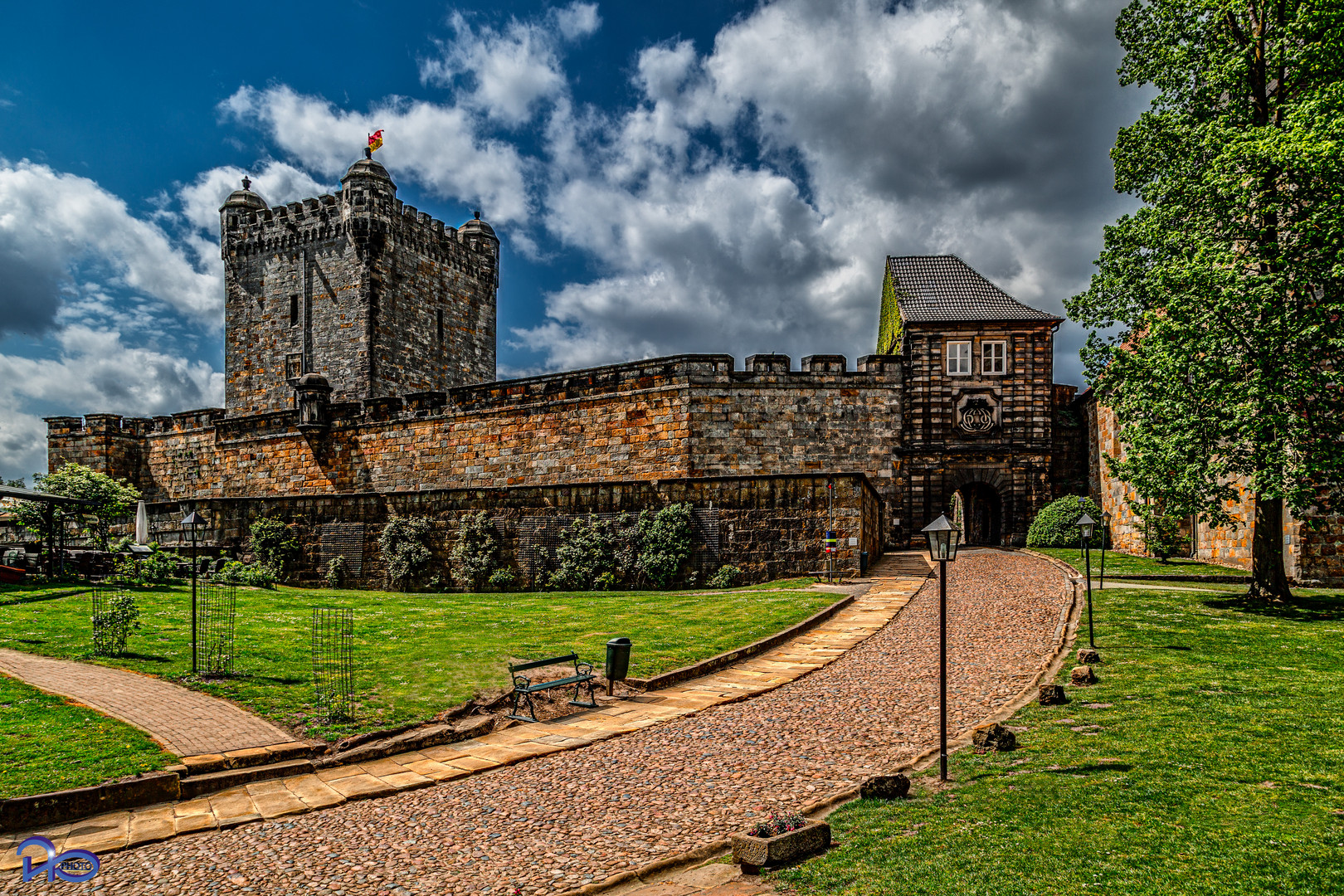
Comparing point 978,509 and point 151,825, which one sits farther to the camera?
point 978,509

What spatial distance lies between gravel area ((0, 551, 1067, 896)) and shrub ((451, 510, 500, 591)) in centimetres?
1315

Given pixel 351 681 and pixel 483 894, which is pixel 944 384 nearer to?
pixel 351 681

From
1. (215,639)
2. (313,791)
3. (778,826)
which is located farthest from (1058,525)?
(313,791)

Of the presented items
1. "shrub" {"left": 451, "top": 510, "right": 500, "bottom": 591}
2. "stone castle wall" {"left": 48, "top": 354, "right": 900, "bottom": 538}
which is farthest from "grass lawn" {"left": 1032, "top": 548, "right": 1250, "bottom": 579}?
"shrub" {"left": 451, "top": 510, "right": 500, "bottom": 591}

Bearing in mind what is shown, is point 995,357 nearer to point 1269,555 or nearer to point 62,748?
point 1269,555

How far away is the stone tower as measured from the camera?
35531 millimetres

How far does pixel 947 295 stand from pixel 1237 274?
19895 mm

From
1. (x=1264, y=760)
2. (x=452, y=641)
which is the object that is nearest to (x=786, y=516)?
(x=452, y=641)

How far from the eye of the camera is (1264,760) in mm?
6301

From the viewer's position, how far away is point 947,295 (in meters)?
32.9

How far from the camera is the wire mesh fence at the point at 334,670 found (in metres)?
8.93

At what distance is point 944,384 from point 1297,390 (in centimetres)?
1838

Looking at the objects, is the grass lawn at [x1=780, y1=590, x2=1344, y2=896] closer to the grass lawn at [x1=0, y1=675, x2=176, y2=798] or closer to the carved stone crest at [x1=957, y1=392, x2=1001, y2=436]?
the grass lawn at [x1=0, y1=675, x2=176, y2=798]

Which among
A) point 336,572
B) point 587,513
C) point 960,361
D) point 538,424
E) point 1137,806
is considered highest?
point 960,361
